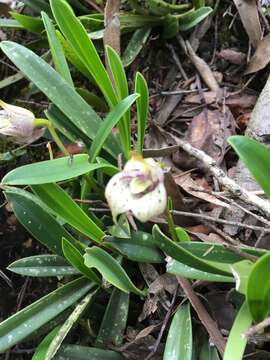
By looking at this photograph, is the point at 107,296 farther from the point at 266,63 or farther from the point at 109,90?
the point at 266,63

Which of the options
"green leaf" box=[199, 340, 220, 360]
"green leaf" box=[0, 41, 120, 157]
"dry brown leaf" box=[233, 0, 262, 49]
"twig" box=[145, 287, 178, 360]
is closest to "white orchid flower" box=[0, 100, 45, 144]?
"green leaf" box=[0, 41, 120, 157]

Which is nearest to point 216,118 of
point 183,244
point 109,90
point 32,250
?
point 109,90

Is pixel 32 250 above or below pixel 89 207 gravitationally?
below

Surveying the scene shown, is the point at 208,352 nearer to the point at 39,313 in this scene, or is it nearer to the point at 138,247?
the point at 138,247

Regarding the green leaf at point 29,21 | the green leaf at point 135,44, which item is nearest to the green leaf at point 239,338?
the green leaf at point 135,44

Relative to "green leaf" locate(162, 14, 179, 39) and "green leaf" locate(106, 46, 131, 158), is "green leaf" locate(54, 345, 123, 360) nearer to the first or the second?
"green leaf" locate(106, 46, 131, 158)

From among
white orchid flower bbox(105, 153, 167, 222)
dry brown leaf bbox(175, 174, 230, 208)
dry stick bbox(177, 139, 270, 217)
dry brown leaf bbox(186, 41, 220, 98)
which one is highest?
white orchid flower bbox(105, 153, 167, 222)

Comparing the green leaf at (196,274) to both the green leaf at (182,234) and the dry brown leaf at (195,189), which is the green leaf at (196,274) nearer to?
the green leaf at (182,234)
